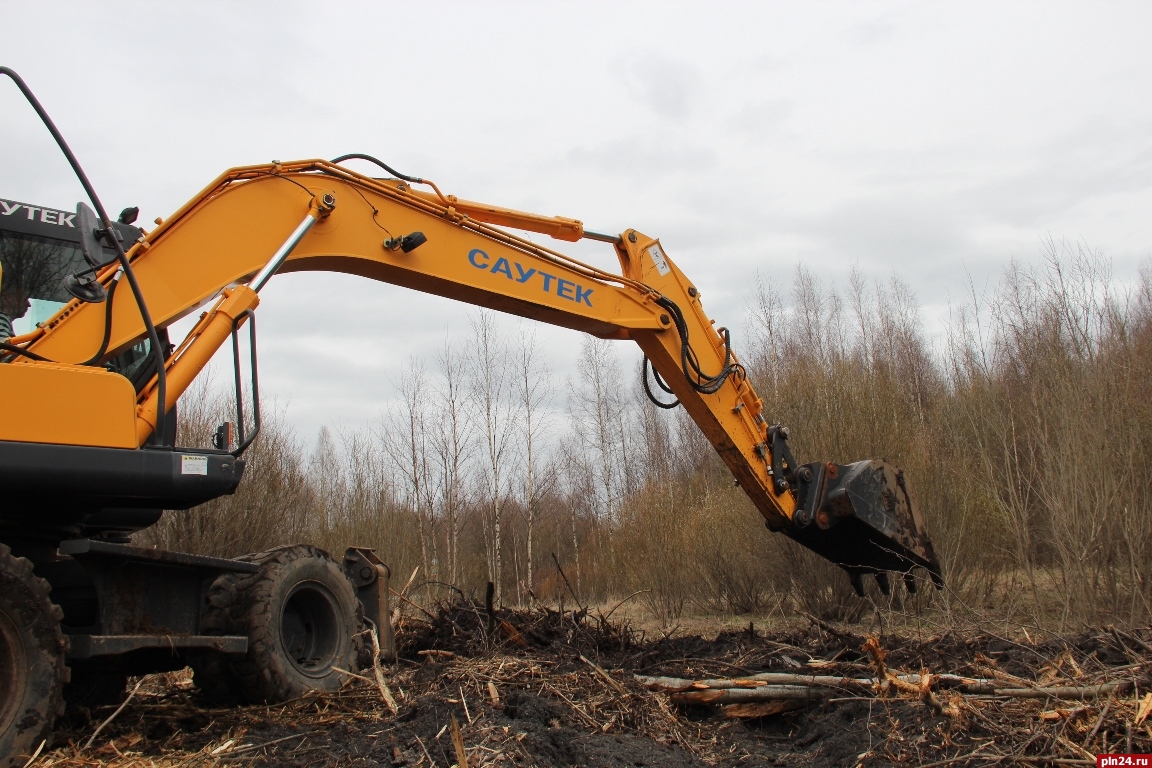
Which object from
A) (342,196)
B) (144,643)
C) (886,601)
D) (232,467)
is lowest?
(886,601)

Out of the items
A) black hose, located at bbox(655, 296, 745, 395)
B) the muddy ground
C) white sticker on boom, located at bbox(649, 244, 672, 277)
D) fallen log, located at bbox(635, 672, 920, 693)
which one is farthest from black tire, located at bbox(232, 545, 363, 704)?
white sticker on boom, located at bbox(649, 244, 672, 277)

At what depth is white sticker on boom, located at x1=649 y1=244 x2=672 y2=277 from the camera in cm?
716

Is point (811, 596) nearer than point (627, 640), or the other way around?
point (627, 640)

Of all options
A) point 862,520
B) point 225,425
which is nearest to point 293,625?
point 225,425

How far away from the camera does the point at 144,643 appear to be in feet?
15.4

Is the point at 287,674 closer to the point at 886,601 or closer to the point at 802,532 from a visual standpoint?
the point at 802,532

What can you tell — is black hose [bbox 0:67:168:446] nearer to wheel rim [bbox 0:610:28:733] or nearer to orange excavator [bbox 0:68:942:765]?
orange excavator [bbox 0:68:942:765]

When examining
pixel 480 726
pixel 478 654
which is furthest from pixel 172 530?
pixel 480 726

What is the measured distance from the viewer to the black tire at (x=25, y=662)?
12.6ft

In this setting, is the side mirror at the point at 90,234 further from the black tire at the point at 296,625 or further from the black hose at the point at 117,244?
the black tire at the point at 296,625

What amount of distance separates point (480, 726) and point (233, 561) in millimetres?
2024

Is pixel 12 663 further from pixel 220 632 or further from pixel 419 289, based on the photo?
pixel 419 289

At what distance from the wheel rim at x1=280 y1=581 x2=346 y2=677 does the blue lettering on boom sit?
2.31 meters

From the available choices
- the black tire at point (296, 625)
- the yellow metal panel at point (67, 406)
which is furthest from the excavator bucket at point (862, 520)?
the yellow metal panel at point (67, 406)
